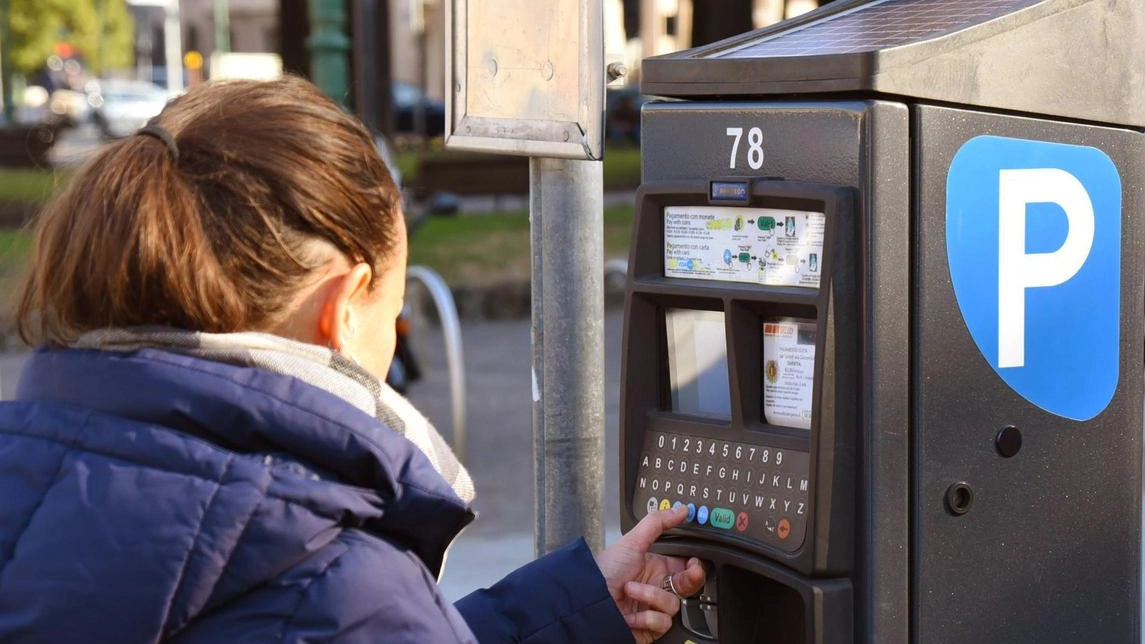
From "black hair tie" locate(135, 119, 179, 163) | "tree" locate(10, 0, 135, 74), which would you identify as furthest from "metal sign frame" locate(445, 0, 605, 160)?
"tree" locate(10, 0, 135, 74)

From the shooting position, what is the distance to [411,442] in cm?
154

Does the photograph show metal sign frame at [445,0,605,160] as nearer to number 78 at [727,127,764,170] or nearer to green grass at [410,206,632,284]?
number 78 at [727,127,764,170]

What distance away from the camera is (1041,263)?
2084 millimetres

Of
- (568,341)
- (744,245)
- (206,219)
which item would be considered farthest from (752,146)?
(206,219)

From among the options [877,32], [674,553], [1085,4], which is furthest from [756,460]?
[1085,4]

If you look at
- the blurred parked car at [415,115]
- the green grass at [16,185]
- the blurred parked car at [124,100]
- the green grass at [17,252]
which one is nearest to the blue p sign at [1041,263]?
the green grass at [17,252]

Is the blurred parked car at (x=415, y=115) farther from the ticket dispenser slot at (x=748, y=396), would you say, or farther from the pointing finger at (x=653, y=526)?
the pointing finger at (x=653, y=526)

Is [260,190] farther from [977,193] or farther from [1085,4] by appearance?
[1085,4]

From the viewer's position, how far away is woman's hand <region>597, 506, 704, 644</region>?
2137 mm

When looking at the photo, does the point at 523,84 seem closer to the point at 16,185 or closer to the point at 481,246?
the point at 481,246

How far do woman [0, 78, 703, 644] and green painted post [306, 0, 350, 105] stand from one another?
5.34 metres

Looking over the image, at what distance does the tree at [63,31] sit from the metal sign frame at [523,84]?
38054 millimetres

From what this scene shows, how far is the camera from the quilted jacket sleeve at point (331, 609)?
1385 mm

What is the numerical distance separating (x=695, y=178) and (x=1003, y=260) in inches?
17.7
